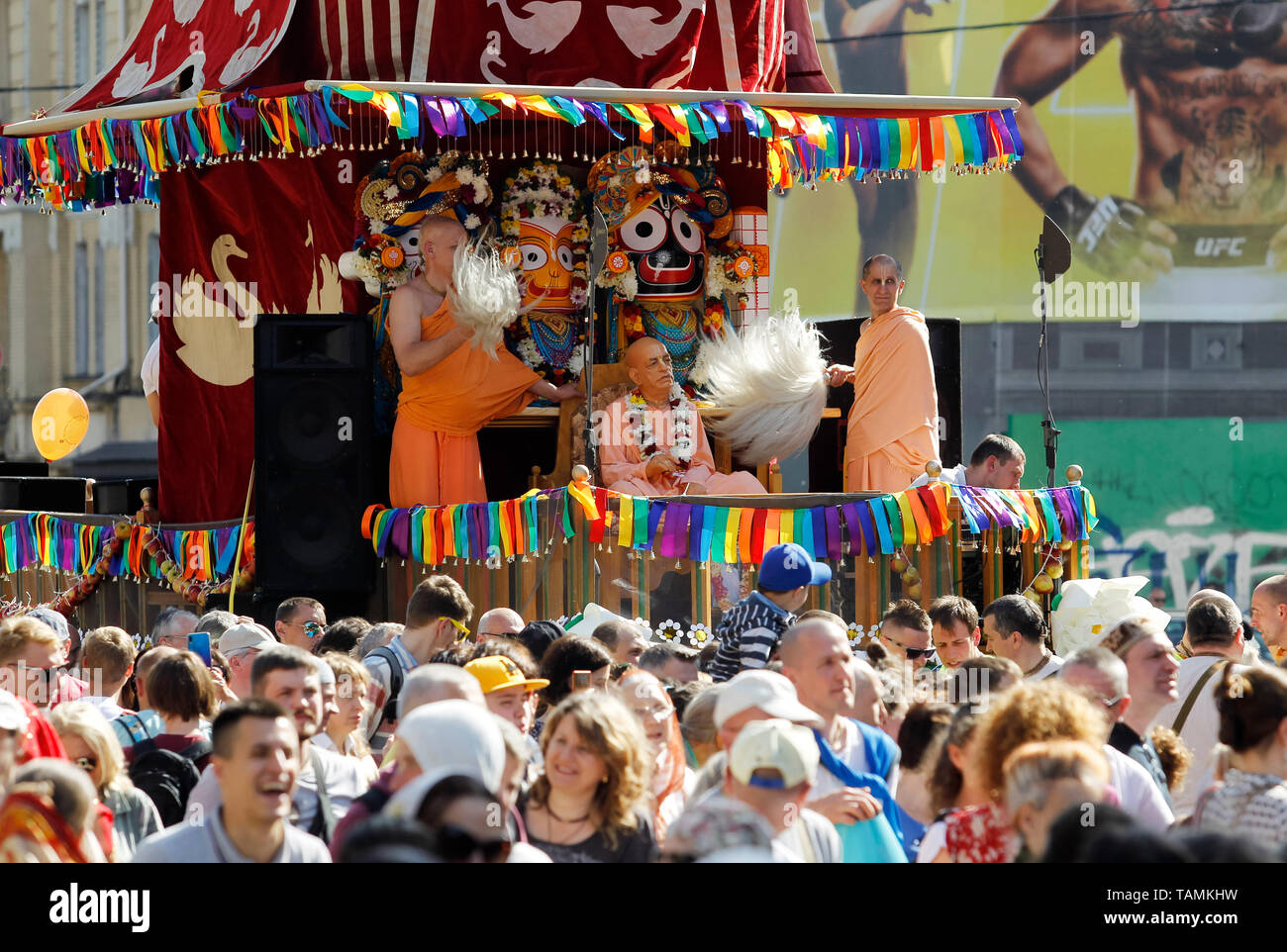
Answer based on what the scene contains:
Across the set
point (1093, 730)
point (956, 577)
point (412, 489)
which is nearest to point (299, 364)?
point (412, 489)

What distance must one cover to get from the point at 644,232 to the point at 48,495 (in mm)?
5629

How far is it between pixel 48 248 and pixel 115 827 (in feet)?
89.6

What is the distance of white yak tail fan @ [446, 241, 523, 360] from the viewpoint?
1211 cm

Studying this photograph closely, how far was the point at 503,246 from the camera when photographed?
13328 mm

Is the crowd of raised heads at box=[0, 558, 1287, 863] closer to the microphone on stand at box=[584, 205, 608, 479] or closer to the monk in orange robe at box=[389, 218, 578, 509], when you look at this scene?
→ the microphone on stand at box=[584, 205, 608, 479]

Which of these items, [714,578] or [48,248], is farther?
[48,248]

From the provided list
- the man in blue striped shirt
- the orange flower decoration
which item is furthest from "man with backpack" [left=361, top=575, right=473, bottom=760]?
the orange flower decoration

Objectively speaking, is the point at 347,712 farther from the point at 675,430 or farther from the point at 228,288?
the point at 228,288

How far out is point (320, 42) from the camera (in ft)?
42.5

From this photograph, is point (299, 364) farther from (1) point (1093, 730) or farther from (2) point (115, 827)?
(1) point (1093, 730)

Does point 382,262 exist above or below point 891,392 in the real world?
above

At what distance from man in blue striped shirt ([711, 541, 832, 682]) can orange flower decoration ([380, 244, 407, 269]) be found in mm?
5327

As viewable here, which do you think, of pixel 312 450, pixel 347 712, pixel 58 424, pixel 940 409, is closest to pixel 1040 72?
pixel 940 409

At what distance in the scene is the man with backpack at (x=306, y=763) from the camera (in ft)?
17.8
